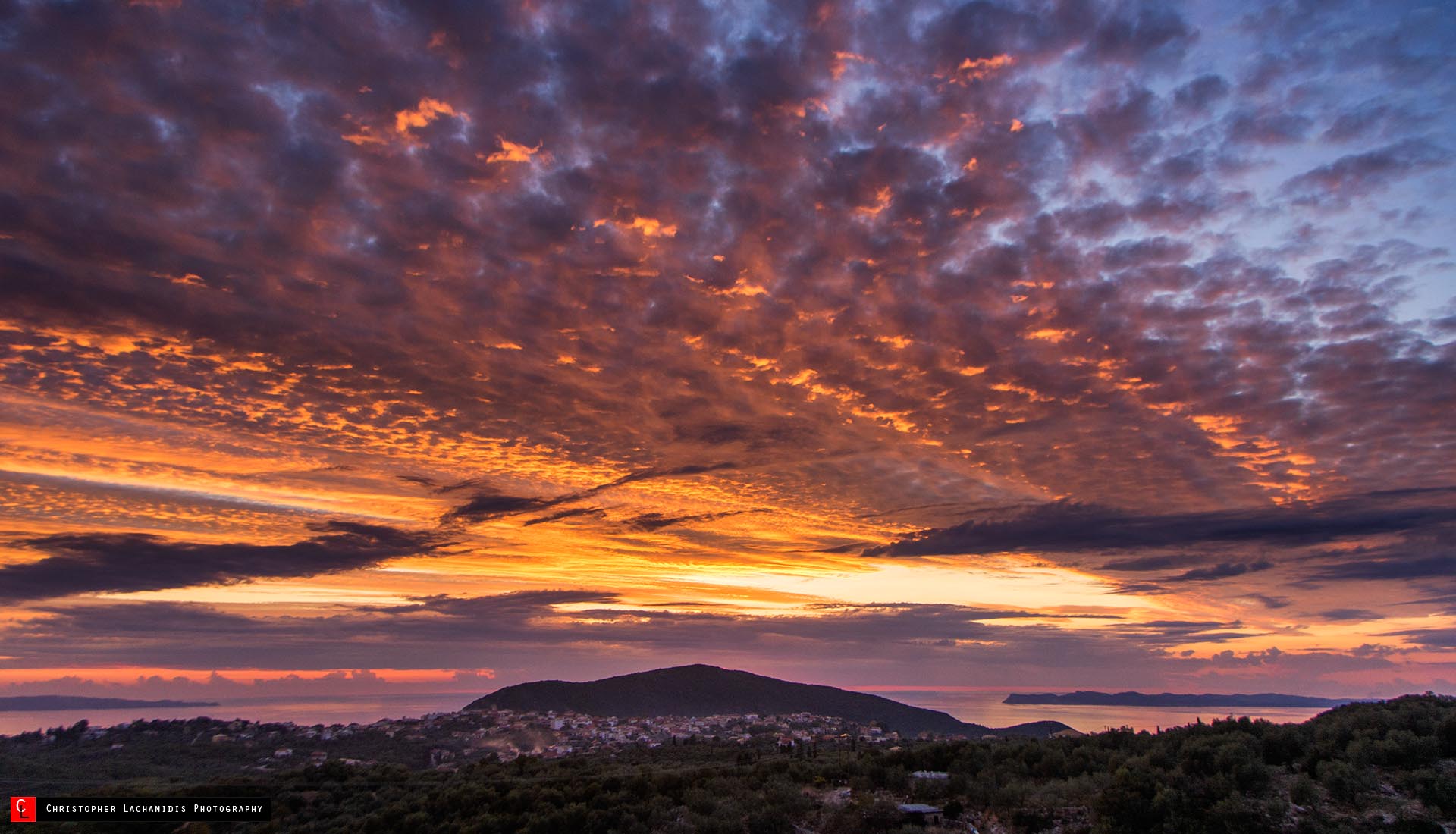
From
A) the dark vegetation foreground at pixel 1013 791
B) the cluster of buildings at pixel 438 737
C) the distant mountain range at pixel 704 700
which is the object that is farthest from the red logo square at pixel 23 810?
the distant mountain range at pixel 704 700

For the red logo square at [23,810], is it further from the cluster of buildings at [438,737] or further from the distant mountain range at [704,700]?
the distant mountain range at [704,700]

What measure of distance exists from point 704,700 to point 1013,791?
96237mm

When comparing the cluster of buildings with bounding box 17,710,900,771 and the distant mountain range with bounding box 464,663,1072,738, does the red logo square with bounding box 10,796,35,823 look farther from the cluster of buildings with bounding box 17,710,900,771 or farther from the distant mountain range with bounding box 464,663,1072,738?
the distant mountain range with bounding box 464,663,1072,738

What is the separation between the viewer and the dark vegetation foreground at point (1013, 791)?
15.0 meters

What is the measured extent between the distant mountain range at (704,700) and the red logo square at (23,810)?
69.3 m

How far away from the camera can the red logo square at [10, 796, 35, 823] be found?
23.9 metres

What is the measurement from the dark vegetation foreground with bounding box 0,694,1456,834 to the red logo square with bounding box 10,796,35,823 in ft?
8.27

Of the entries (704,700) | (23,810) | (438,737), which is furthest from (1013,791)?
(704,700)

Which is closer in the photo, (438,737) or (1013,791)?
(1013,791)

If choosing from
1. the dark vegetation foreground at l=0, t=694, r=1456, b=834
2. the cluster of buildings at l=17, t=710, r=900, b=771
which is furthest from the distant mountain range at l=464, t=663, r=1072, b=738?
the dark vegetation foreground at l=0, t=694, r=1456, b=834

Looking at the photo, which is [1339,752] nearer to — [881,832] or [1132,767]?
[1132,767]

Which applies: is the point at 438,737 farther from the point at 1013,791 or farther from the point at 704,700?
the point at 1013,791

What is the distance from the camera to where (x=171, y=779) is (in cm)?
3678

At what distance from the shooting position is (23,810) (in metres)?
24.4
